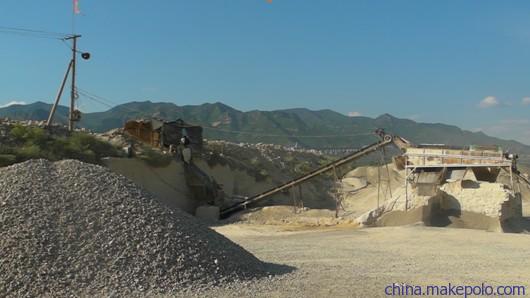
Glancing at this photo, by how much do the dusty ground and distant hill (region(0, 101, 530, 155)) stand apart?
88811 millimetres

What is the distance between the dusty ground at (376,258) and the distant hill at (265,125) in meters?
88.8

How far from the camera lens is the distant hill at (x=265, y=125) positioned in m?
122

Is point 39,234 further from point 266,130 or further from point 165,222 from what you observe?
point 266,130

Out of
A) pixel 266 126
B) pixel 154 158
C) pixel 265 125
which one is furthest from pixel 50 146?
pixel 265 125

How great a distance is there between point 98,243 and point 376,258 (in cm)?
752

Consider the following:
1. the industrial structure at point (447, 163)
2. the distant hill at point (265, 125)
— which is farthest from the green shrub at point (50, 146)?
the distant hill at point (265, 125)

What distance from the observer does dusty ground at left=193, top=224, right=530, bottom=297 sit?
9.92 m

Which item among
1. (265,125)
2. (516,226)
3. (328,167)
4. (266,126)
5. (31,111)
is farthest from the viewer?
(265,125)

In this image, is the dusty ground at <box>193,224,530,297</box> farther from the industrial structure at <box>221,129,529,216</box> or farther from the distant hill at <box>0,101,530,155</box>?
the distant hill at <box>0,101,530,155</box>

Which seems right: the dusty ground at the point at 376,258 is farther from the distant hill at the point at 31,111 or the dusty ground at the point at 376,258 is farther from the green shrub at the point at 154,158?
the distant hill at the point at 31,111

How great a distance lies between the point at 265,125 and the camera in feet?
465

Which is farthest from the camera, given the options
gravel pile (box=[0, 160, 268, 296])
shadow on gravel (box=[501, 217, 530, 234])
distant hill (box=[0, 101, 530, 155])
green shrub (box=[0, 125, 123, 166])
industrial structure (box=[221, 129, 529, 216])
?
distant hill (box=[0, 101, 530, 155])

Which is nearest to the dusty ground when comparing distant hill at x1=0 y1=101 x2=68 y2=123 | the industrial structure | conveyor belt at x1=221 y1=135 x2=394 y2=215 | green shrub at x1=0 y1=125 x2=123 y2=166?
the industrial structure

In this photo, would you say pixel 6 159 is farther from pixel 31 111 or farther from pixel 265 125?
pixel 265 125
